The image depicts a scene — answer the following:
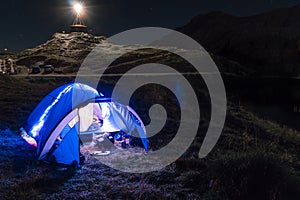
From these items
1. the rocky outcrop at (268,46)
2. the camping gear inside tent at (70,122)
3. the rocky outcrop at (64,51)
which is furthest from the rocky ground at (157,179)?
the rocky outcrop at (268,46)

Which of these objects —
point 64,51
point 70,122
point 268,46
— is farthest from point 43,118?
point 268,46

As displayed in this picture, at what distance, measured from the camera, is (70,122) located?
30.9 feet

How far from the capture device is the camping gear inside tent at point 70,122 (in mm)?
8194

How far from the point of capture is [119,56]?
5084cm

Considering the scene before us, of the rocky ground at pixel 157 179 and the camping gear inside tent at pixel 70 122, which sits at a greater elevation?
the camping gear inside tent at pixel 70 122

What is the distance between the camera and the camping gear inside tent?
26.9 ft

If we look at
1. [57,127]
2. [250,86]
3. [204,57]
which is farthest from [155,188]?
[204,57]

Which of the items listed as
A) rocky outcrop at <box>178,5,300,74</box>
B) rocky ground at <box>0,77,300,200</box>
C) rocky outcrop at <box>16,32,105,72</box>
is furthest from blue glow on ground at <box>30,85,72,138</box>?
rocky outcrop at <box>178,5,300,74</box>

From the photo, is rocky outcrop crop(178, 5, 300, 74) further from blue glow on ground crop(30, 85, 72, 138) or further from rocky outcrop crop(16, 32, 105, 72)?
blue glow on ground crop(30, 85, 72, 138)

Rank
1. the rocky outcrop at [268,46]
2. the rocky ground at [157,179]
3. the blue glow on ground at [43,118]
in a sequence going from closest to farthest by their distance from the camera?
the rocky ground at [157,179] → the blue glow on ground at [43,118] → the rocky outcrop at [268,46]

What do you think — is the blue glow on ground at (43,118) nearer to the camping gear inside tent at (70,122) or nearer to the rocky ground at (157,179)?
the camping gear inside tent at (70,122)

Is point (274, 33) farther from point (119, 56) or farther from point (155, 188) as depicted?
point (155, 188)

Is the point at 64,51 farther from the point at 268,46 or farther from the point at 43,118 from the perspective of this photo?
the point at 268,46

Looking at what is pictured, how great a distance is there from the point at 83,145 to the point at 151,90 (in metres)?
11.7
